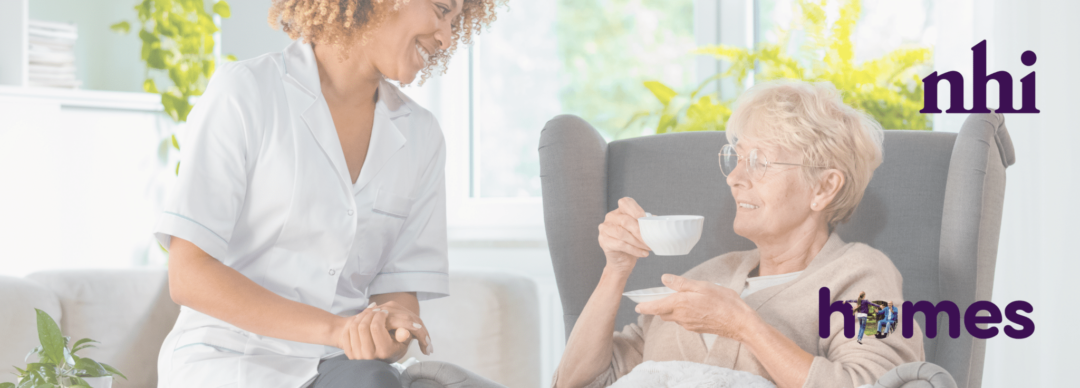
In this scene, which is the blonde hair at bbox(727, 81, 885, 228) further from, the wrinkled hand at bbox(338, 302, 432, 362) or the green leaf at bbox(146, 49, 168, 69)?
the green leaf at bbox(146, 49, 168, 69)

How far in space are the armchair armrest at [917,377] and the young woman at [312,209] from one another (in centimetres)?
64

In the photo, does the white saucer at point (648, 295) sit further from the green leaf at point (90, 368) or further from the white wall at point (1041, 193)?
the white wall at point (1041, 193)

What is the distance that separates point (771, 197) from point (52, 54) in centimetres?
226

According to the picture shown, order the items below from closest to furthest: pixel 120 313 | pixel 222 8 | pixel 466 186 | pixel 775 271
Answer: pixel 775 271, pixel 120 313, pixel 222 8, pixel 466 186

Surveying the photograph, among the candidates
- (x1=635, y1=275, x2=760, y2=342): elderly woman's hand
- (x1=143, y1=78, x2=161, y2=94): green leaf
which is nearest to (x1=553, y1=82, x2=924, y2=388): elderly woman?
(x1=635, y1=275, x2=760, y2=342): elderly woman's hand

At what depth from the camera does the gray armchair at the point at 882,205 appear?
1357 mm

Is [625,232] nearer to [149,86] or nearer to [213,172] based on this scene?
[213,172]

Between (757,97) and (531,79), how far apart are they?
5.06ft

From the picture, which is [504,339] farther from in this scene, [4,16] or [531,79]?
[4,16]

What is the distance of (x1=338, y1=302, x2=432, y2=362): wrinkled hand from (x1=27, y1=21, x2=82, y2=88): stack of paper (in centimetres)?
190

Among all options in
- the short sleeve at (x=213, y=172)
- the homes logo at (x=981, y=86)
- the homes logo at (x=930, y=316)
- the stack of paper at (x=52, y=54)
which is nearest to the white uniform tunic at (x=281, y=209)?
the short sleeve at (x=213, y=172)

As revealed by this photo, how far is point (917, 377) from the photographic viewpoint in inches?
40.2

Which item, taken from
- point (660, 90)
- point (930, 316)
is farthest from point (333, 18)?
point (660, 90)

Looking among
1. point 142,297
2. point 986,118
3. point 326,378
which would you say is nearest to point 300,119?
point 326,378
